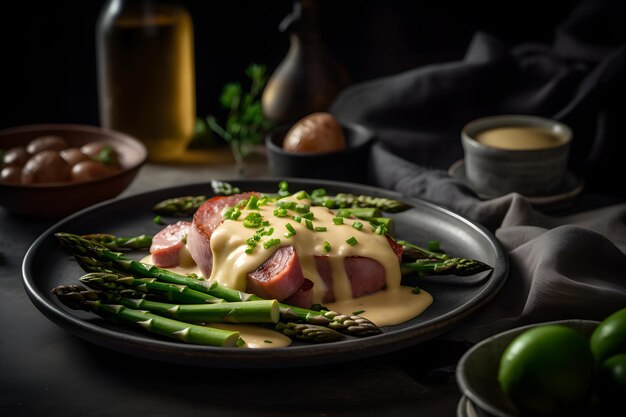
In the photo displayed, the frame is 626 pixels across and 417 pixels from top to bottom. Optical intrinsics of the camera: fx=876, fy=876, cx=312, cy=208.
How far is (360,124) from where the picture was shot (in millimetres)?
4785

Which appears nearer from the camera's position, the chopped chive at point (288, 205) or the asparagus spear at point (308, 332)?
the asparagus spear at point (308, 332)

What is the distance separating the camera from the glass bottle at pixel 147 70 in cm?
457

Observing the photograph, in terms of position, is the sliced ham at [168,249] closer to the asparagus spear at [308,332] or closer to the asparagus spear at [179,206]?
the asparagus spear at [179,206]

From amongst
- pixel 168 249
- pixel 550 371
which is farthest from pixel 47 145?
pixel 550 371

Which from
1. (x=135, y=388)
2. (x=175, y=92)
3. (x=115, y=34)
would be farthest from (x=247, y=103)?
(x=135, y=388)

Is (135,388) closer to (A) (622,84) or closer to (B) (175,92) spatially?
(B) (175,92)

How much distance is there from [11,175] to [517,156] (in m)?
2.28

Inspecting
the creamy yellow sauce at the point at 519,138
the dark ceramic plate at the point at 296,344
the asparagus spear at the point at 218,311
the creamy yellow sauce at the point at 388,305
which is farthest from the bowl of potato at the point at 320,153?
the asparagus spear at the point at 218,311

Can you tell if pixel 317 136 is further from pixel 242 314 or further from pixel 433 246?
pixel 242 314

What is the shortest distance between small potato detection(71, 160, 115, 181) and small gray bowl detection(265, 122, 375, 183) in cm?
80

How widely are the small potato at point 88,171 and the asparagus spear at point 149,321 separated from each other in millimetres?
1235

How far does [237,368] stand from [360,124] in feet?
8.31

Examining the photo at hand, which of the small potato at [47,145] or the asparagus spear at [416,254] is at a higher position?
the asparagus spear at [416,254]

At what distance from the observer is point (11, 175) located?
3.99 metres
